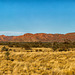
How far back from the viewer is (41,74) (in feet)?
25.4

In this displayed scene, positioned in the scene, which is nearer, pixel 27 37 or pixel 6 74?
pixel 6 74

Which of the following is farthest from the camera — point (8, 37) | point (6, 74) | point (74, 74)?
point (8, 37)

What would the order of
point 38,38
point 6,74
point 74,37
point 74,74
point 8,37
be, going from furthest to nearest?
1. point 8,37
2. point 38,38
3. point 74,37
4. point 6,74
5. point 74,74

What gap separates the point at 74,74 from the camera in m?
7.43

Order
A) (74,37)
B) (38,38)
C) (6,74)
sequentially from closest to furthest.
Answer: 1. (6,74)
2. (74,37)
3. (38,38)

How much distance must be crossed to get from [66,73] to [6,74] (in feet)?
10.7

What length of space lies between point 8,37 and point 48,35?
44.8 metres

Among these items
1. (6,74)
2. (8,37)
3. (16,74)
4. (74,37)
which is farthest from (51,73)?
(8,37)

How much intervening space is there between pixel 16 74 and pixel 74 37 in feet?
330

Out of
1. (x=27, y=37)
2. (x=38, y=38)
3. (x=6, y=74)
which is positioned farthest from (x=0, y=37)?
(x=6, y=74)

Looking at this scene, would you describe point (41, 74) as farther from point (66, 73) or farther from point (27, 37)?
point (27, 37)

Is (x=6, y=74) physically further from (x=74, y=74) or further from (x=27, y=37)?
(x=27, y=37)

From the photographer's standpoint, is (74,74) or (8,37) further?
(8,37)

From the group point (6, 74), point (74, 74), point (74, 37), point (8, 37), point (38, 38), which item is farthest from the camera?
point (8, 37)
